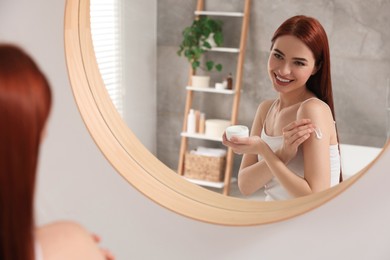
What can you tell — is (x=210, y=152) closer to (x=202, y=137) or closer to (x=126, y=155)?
(x=202, y=137)

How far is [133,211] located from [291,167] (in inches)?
18.5

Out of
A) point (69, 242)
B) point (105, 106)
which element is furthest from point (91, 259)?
point (105, 106)

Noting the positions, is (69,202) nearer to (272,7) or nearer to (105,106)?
(105,106)

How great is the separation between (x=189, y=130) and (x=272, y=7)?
99 cm

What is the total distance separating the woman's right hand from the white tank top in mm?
65

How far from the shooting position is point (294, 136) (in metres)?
1.58

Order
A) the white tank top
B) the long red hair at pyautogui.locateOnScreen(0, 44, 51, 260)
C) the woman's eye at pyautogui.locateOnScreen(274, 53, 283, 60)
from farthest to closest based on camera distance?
1. the woman's eye at pyautogui.locateOnScreen(274, 53, 283, 60)
2. the white tank top
3. the long red hair at pyautogui.locateOnScreen(0, 44, 51, 260)

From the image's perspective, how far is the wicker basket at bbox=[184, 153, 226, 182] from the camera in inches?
161

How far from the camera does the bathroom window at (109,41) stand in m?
3.91

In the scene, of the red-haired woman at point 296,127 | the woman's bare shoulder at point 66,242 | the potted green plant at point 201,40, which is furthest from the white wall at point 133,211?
the potted green plant at point 201,40

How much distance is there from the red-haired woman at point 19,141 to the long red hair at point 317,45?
1.17 meters

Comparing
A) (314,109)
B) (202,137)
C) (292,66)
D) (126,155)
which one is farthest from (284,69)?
(202,137)

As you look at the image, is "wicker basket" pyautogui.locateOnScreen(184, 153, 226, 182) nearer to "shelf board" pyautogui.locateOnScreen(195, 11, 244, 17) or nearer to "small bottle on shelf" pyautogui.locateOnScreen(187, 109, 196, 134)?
"small bottle on shelf" pyautogui.locateOnScreen(187, 109, 196, 134)

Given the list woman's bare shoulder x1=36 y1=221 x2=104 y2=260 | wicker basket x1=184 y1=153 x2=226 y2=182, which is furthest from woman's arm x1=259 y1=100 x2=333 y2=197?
wicker basket x1=184 y1=153 x2=226 y2=182
